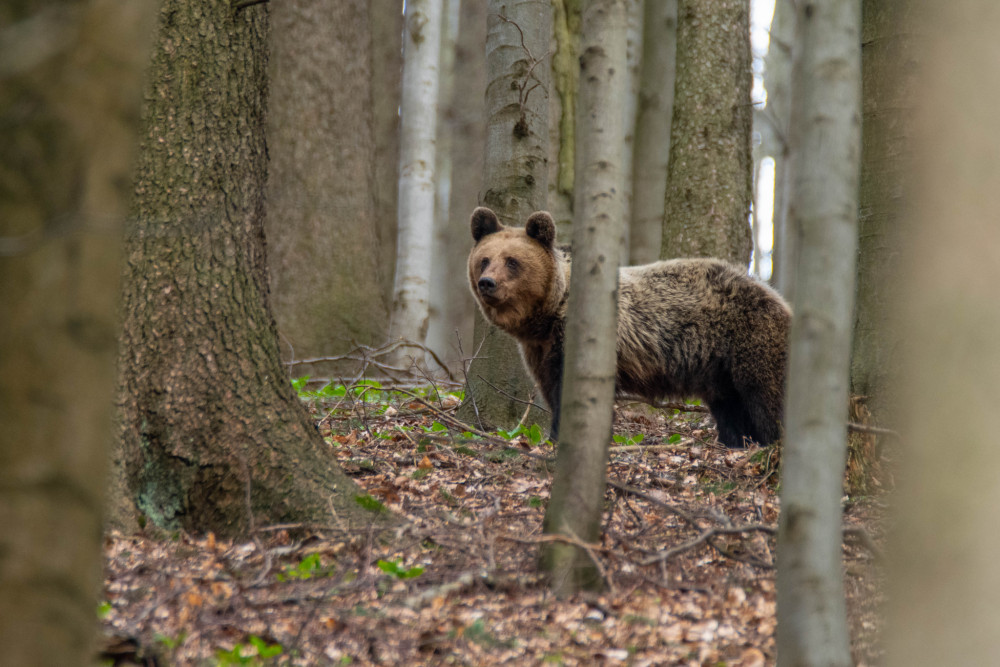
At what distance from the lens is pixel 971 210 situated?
6.89 ft

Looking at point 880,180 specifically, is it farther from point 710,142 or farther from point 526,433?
point 710,142

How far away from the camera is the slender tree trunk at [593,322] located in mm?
3287

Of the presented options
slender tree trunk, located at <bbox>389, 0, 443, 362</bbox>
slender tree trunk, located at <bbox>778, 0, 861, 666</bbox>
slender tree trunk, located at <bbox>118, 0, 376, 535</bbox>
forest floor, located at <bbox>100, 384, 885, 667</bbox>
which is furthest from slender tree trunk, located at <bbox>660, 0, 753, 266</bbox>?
slender tree trunk, located at <bbox>778, 0, 861, 666</bbox>

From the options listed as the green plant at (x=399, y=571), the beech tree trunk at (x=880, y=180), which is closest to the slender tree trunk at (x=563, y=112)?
the beech tree trunk at (x=880, y=180)

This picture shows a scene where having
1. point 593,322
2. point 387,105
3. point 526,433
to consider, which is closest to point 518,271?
point 526,433

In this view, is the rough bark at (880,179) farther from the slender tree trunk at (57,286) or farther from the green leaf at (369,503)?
the slender tree trunk at (57,286)

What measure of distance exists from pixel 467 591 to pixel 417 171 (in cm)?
917

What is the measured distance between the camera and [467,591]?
3.40 meters

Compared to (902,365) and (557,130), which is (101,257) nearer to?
(902,365)

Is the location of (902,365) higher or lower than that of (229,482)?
higher

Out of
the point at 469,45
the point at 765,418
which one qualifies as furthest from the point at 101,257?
the point at 469,45

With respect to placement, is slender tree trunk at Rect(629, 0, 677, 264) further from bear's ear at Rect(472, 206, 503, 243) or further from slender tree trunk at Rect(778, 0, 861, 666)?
slender tree trunk at Rect(778, 0, 861, 666)

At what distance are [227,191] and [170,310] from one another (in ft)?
2.14

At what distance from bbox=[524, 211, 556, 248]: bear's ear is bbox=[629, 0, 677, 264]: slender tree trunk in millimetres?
6628
